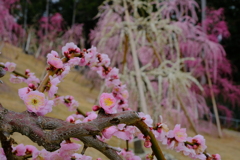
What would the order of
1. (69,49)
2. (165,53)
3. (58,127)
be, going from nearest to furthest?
1. (58,127)
2. (69,49)
3. (165,53)

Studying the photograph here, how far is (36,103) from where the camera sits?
0.80 ft

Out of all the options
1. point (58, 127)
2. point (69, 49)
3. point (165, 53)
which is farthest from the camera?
point (165, 53)

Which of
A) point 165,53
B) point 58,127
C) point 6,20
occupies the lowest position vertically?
point 165,53

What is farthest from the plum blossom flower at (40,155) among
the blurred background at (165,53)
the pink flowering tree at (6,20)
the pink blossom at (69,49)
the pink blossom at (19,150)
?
the pink flowering tree at (6,20)

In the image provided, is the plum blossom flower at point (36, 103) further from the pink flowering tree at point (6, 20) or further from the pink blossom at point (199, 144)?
the pink flowering tree at point (6, 20)

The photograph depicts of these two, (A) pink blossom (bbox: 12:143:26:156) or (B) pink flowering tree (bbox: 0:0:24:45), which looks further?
(B) pink flowering tree (bbox: 0:0:24:45)

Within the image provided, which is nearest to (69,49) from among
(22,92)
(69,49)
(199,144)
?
(69,49)

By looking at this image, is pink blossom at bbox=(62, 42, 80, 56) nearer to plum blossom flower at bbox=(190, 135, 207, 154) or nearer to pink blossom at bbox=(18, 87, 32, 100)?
pink blossom at bbox=(18, 87, 32, 100)

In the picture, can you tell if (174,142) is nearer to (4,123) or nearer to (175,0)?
(4,123)

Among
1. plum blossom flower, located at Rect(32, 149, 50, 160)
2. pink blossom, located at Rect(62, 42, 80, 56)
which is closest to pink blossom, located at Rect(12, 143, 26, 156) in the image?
plum blossom flower, located at Rect(32, 149, 50, 160)

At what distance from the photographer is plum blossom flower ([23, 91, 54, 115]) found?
24 centimetres

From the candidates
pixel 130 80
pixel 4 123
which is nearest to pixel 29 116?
pixel 4 123

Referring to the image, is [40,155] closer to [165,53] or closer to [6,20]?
[165,53]

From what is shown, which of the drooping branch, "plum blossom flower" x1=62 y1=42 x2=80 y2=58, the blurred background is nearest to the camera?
the drooping branch
